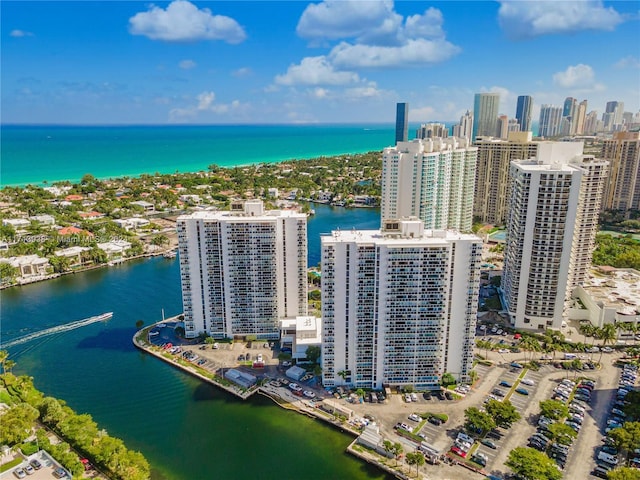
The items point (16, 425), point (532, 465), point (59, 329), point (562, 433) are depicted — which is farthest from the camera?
point (59, 329)

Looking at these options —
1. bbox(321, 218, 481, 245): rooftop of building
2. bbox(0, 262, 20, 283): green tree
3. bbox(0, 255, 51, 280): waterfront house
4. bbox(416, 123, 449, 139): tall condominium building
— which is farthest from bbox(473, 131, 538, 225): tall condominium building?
bbox(0, 262, 20, 283): green tree

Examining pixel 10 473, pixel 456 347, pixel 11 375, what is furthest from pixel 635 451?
pixel 11 375

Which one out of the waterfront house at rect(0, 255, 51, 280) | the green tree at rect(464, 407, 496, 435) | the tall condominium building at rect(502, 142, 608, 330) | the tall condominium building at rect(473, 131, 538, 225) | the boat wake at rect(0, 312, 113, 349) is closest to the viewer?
the green tree at rect(464, 407, 496, 435)

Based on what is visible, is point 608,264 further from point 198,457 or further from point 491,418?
point 198,457

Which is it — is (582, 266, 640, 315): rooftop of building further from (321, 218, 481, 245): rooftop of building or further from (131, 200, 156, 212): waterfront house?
(131, 200, 156, 212): waterfront house

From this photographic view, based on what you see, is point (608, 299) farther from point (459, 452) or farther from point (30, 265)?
point (30, 265)

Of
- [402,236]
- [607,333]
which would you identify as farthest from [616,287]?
[402,236]
